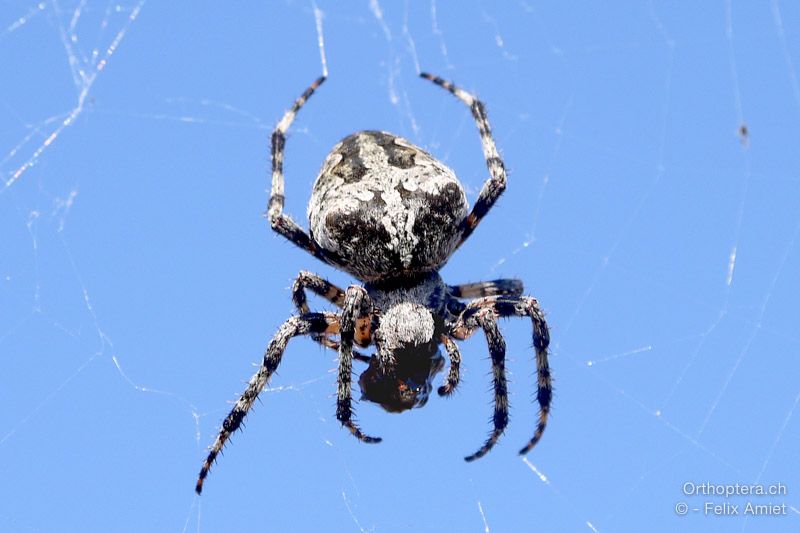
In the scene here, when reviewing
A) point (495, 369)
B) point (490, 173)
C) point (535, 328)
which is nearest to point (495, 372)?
point (495, 369)

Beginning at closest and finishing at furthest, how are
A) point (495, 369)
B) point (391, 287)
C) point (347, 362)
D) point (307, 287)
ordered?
point (347, 362) < point (495, 369) < point (307, 287) < point (391, 287)

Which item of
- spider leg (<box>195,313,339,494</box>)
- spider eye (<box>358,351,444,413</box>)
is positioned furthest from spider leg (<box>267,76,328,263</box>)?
spider eye (<box>358,351,444,413</box>)

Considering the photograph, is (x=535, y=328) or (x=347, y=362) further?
(x=535, y=328)

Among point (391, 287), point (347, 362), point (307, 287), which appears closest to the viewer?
point (347, 362)

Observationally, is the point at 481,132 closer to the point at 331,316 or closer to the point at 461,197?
the point at 461,197

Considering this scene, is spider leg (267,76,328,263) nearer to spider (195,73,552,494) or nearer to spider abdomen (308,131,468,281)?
spider (195,73,552,494)

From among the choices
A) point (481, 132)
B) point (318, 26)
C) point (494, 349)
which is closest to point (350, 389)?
point (494, 349)

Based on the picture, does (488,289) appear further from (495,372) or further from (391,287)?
(495,372)

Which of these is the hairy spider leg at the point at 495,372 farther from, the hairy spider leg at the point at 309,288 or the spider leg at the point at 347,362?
the hairy spider leg at the point at 309,288
